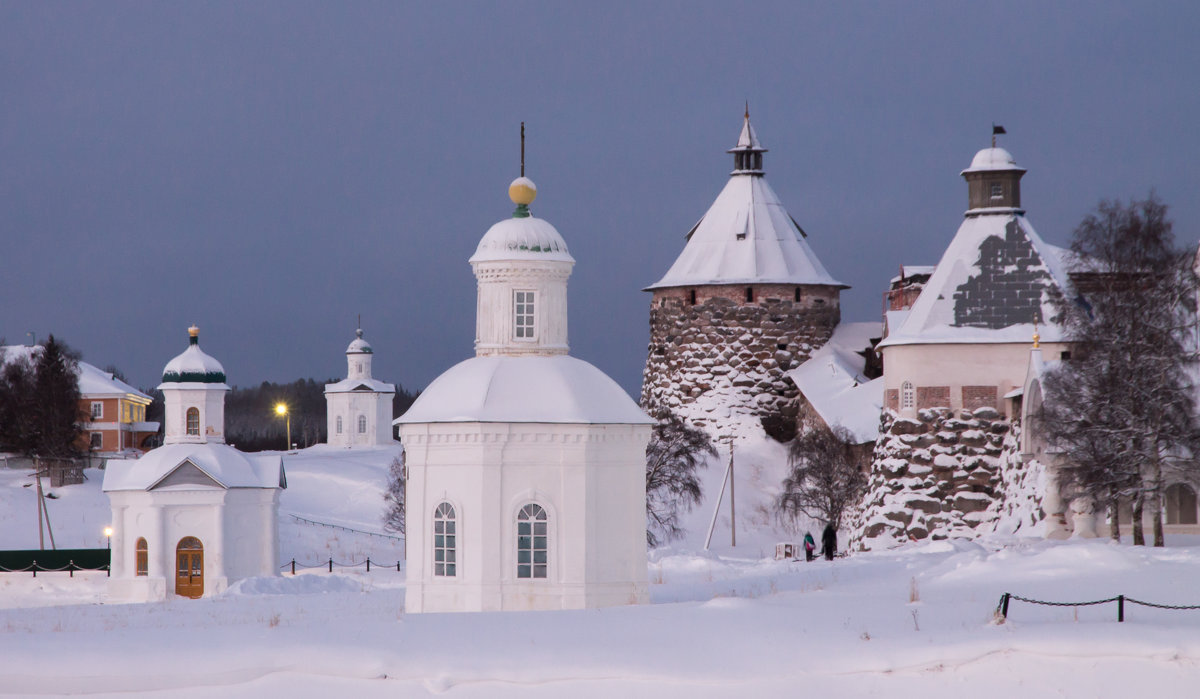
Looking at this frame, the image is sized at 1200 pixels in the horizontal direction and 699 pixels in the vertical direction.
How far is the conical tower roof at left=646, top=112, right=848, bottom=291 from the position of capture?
162ft

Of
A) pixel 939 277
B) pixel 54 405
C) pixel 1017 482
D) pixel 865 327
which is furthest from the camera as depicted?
pixel 54 405

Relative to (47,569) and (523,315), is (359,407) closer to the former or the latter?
(47,569)

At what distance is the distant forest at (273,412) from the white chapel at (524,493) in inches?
3470

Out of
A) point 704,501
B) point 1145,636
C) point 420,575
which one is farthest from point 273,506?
point 1145,636

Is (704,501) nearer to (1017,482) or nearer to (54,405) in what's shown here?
(1017,482)

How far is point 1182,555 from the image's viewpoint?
25141 mm

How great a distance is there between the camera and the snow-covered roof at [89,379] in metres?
72.9

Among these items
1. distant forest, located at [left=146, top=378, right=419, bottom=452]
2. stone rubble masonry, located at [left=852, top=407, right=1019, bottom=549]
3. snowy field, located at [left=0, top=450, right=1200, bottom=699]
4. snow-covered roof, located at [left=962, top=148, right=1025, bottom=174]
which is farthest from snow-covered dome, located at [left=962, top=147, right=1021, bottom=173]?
distant forest, located at [left=146, top=378, right=419, bottom=452]

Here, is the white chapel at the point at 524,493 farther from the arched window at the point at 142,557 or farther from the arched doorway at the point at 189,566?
the arched window at the point at 142,557

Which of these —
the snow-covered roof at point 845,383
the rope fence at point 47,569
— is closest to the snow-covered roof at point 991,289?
the snow-covered roof at point 845,383

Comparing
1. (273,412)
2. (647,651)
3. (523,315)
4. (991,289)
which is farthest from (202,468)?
(273,412)

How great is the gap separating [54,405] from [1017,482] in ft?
134

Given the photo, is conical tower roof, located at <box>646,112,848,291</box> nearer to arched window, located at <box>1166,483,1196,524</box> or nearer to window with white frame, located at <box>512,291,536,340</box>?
arched window, located at <box>1166,483,1196,524</box>

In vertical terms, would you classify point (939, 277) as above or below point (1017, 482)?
above
